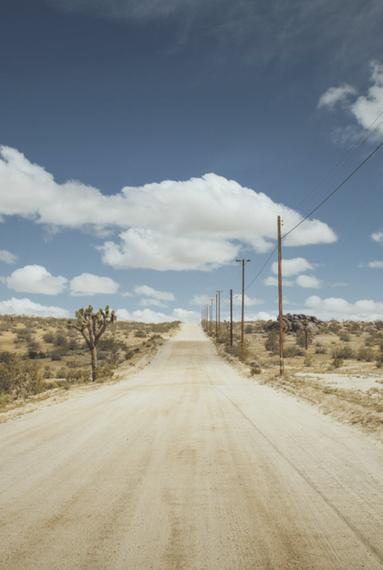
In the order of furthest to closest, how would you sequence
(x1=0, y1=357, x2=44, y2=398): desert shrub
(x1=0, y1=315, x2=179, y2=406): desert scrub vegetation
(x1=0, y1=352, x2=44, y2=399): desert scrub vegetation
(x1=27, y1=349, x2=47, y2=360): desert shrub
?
1. (x1=27, y1=349, x2=47, y2=360): desert shrub
2. (x1=0, y1=315, x2=179, y2=406): desert scrub vegetation
3. (x1=0, y1=357, x2=44, y2=398): desert shrub
4. (x1=0, y1=352, x2=44, y2=399): desert scrub vegetation

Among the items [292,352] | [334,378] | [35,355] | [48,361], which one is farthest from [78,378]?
[292,352]

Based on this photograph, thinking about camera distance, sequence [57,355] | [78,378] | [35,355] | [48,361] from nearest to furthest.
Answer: [78,378] < [48,361] < [57,355] < [35,355]

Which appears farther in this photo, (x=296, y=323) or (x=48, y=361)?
(x=296, y=323)

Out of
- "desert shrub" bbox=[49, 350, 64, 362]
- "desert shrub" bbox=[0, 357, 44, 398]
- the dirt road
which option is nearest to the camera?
the dirt road

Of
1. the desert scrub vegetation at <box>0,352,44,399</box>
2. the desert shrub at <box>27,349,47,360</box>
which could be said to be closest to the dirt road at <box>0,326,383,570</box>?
the desert scrub vegetation at <box>0,352,44,399</box>

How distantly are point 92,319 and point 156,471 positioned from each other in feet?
88.2

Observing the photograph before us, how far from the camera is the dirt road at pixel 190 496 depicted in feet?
14.0

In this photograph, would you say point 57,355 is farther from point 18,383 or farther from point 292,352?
point 292,352

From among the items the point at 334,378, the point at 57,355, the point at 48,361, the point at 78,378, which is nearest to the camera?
the point at 334,378

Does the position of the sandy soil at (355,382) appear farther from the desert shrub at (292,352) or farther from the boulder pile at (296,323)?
the boulder pile at (296,323)

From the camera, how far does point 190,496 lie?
5930 millimetres

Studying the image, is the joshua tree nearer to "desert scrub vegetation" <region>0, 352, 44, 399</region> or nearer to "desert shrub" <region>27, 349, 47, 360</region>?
"desert scrub vegetation" <region>0, 352, 44, 399</region>

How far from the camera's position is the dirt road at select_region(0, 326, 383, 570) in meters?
4.28

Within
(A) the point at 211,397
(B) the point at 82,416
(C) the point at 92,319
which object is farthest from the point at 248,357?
(B) the point at 82,416
